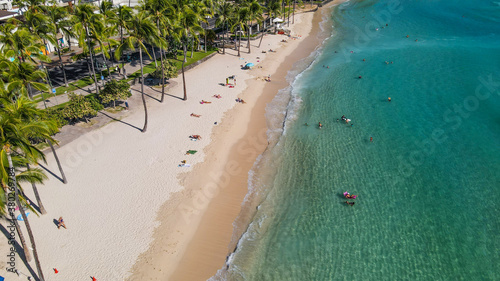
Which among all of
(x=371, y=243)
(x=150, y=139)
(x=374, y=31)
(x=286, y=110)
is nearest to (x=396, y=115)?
(x=286, y=110)

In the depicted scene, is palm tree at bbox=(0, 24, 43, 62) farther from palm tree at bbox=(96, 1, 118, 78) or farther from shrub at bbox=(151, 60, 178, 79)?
shrub at bbox=(151, 60, 178, 79)

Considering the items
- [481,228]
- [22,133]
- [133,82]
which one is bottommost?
[481,228]

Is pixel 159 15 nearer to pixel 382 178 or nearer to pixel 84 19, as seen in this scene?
pixel 84 19

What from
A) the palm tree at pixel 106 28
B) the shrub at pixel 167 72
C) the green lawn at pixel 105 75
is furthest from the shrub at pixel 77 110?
the shrub at pixel 167 72

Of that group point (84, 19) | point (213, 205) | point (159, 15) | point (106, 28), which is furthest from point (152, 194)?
point (106, 28)

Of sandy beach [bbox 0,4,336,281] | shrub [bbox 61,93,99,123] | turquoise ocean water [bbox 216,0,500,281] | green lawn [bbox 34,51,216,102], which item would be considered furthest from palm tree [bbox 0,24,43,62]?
turquoise ocean water [bbox 216,0,500,281]

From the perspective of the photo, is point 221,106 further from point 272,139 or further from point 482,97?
point 482,97
